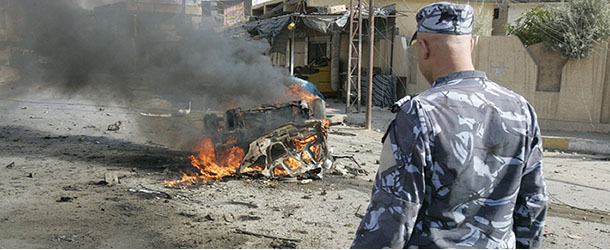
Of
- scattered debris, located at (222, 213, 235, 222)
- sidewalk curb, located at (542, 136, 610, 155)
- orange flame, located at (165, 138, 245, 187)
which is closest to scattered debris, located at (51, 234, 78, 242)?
scattered debris, located at (222, 213, 235, 222)

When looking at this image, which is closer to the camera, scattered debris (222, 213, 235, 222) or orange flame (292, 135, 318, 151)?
scattered debris (222, 213, 235, 222)

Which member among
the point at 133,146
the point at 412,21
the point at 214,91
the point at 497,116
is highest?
the point at 412,21

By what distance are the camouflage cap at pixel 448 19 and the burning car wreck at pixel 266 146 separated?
5.45m

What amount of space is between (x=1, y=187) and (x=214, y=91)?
419 cm

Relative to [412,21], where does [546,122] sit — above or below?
below

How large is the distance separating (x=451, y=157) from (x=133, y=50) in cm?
1005

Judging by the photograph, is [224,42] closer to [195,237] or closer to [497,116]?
[195,237]

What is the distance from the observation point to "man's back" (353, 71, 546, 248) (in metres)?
1.62

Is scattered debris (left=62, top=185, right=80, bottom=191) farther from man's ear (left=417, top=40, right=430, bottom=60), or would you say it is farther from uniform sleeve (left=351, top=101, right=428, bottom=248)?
man's ear (left=417, top=40, right=430, bottom=60)

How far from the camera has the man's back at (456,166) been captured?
162 centimetres

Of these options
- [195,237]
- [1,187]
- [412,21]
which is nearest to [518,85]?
[412,21]

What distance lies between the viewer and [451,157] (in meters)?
1.65

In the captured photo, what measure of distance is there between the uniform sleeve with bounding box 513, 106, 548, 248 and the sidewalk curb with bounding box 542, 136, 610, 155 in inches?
401

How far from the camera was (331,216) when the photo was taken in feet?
18.6
